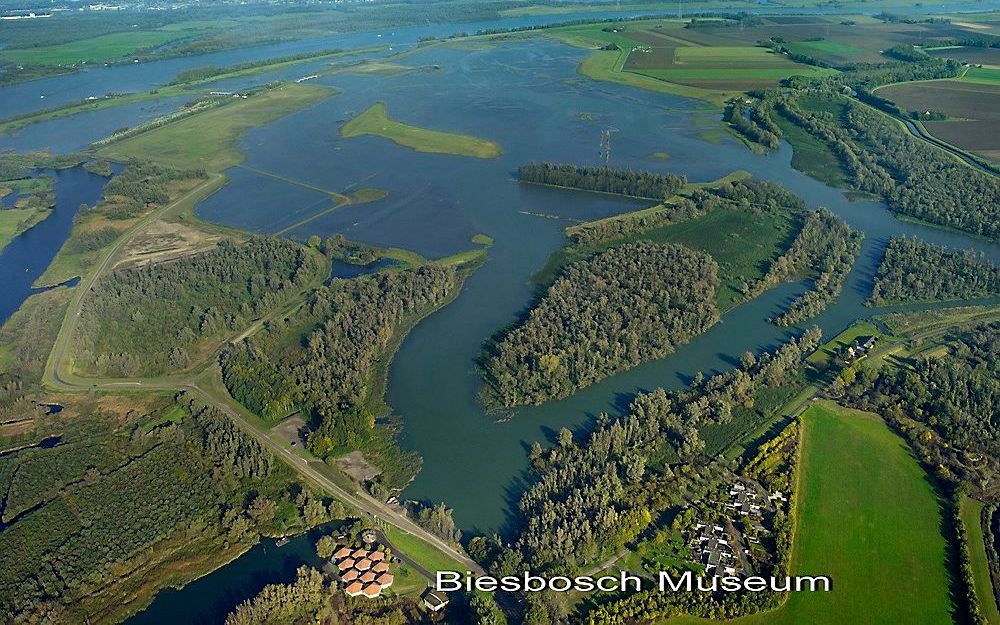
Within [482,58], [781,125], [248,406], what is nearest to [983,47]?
[781,125]

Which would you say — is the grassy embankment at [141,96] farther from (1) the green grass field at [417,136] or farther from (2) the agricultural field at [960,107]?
(2) the agricultural field at [960,107]

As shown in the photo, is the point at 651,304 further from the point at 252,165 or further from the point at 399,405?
the point at 252,165

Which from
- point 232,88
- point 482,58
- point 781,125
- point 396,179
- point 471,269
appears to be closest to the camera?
point 471,269

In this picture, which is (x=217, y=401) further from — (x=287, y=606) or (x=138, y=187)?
(x=138, y=187)

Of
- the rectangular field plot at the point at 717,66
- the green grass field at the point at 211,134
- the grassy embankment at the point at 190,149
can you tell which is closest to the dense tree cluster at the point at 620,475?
the grassy embankment at the point at 190,149

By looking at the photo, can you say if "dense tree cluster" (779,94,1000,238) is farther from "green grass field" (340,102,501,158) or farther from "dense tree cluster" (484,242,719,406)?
"green grass field" (340,102,501,158)

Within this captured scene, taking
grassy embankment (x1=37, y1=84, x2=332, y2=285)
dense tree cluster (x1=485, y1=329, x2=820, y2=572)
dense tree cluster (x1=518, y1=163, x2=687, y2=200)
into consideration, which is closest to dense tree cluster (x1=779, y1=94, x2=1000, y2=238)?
dense tree cluster (x1=518, y1=163, x2=687, y2=200)

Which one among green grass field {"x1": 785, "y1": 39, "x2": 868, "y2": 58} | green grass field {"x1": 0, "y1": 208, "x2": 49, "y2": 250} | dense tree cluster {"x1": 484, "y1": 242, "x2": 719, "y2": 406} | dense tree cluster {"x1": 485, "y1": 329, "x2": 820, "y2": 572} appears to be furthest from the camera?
green grass field {"x1": 785, "y1": 39, "x2": 868, "y2": 58}
